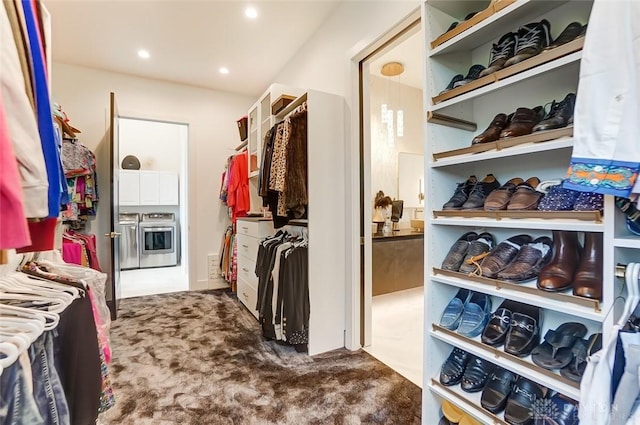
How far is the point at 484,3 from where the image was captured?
1.41m

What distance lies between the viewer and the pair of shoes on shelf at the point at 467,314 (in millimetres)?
1279

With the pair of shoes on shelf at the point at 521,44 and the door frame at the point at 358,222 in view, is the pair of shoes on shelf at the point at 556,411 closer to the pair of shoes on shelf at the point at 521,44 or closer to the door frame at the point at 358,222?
the pair of shoes on shelf at the point at 521,44

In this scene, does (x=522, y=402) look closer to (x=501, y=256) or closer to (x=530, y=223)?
Answer: (x=501, y=256)

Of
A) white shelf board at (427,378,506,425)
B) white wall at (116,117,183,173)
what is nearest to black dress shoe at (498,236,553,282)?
white shelf board at (427,378,506,425)

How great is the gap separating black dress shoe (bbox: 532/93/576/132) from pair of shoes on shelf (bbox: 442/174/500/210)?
0.33 m

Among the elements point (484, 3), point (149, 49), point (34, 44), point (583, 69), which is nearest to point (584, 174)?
point (583, 69)

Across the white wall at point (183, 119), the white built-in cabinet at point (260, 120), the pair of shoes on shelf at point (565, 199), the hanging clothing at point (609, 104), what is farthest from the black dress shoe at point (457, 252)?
the white wall at point (183, 119)

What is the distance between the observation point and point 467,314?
1.33 meters

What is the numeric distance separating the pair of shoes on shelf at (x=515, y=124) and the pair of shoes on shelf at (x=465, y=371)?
940mm

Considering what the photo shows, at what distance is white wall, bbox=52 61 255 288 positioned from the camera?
3479 mm

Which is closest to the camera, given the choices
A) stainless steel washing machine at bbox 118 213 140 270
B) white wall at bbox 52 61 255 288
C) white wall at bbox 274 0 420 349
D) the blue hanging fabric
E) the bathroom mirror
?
the blue hanging fabric

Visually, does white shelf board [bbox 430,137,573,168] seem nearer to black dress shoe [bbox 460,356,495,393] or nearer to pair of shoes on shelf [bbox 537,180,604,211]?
pair of shoes on shelf [bbox 537,180,604,211]

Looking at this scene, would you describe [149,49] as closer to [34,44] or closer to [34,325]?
[34,44]

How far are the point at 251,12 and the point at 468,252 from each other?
2.52m
